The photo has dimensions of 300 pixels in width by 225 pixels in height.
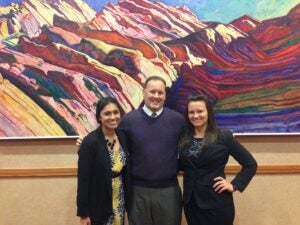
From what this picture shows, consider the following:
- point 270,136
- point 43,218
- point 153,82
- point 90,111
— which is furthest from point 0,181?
point 270,136

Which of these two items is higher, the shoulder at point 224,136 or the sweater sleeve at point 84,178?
the shoulder at point 224,136

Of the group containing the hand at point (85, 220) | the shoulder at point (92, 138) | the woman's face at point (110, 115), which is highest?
the woman's face at point (110, 115)

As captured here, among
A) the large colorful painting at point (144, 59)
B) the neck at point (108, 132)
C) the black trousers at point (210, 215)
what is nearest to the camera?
the black trousers at point (210, 215)

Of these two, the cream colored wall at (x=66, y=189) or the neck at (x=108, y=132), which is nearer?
the neck at (x=108, y=132)

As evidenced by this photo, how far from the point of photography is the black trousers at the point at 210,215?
1.67 m

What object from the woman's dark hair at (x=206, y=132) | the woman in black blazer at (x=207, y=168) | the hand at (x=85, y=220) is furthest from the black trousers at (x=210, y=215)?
the hand at (x=85, y=220)

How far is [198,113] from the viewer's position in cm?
172

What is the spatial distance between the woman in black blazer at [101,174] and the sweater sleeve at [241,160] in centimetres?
56

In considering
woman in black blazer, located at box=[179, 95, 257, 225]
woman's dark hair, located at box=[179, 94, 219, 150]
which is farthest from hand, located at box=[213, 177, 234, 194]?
woman's dark hair, located at box=[179, 94, 219, 150]

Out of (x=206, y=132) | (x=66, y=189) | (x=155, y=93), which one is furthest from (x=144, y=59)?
(x=66, y=189)

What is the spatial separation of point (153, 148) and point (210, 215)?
0.45 meters

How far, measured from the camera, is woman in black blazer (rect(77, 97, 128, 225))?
66.4 inches

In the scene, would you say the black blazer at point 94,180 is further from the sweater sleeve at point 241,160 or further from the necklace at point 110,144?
the sweater sleeve at point 241,160

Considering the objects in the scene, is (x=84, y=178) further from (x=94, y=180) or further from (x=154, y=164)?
(x=154, y=164)
